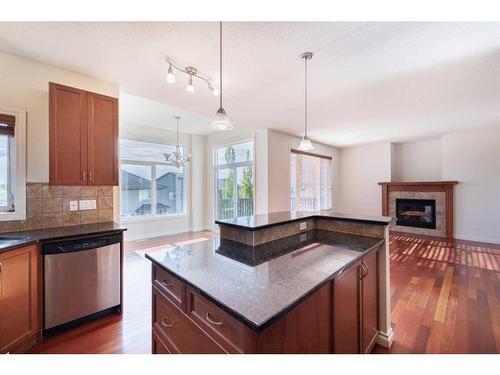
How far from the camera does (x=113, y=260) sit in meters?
2.24

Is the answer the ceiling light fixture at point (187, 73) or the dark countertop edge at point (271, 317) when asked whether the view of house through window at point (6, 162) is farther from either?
the dark countertop edge at point (271, 317)

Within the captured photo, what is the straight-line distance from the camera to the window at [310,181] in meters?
5.83

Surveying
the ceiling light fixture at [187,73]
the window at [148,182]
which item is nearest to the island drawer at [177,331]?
the ceiling light fixture at [187,73]

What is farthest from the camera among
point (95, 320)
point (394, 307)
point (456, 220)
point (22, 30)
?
point (456, 220)

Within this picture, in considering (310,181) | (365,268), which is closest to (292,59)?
(365,268)

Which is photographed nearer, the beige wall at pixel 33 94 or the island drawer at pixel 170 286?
the island drawer at pixel 170 286

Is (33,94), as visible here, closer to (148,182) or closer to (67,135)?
(67,135)

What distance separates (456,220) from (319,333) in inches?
253

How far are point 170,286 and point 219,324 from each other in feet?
1.55

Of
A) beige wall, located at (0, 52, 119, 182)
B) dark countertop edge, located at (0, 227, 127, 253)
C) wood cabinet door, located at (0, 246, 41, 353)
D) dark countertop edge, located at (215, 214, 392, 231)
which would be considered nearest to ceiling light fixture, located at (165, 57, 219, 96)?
beige wall, located at (0, 52, 119, 182)

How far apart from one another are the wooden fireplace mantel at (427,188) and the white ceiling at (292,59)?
241 cm

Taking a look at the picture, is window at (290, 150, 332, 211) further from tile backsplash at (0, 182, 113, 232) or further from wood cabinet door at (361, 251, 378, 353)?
tile backsplash at (0, 182, 113, 232)
